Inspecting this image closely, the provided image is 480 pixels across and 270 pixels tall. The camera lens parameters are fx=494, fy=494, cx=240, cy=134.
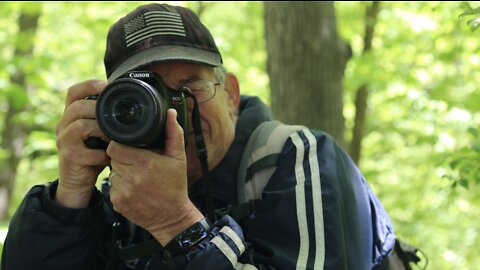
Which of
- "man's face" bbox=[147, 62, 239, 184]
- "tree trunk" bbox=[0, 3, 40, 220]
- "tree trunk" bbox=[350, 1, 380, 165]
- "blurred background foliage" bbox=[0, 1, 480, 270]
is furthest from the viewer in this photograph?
"tree trunk" bbox=[0, 3, 40, 220]

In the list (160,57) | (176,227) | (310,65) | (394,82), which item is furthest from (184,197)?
(394,82)

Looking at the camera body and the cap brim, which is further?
the cap brim

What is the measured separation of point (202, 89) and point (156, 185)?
42 cm

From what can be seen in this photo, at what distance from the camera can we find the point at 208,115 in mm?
1628

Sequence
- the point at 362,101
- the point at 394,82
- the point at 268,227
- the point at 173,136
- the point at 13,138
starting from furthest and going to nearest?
the point at 13,138 < the point at 362,101 < the point at 394,82 < the point at 268,227 < the point at 173,136

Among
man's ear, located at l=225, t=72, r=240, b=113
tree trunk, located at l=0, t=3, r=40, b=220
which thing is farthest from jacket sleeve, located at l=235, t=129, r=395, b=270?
tree trunk, located at l=0, t=3, r=40, b=220

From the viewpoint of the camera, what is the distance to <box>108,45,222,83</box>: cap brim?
1511 millimetres

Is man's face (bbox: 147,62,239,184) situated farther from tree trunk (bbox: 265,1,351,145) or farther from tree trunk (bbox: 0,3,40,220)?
tree trunk (bbox: 0,3,40,220)

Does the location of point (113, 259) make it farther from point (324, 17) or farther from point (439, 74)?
point (439, 74)

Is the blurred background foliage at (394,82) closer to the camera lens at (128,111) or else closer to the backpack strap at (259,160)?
the backpack strap at (259,160)

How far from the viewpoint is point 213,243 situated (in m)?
1.30

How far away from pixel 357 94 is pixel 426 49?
0.77 meters

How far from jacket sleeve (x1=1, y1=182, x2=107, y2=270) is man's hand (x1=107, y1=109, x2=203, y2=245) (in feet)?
0.89

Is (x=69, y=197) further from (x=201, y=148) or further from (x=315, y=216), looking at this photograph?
(x=315, y=216)
